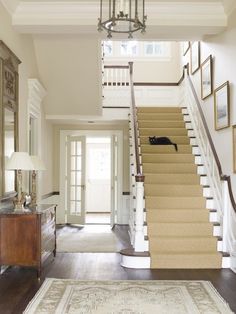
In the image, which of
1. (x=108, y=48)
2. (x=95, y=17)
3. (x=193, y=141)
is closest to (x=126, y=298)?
(x=95, y=17)

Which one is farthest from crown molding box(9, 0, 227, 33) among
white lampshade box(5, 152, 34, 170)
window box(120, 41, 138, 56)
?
window box(120, 41, 138, 56)

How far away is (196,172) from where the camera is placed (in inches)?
273

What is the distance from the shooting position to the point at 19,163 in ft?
15.0

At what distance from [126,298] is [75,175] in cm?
600

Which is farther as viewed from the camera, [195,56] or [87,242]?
[195,56]

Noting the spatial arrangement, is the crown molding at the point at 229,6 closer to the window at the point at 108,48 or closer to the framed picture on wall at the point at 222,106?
the framed picture on wall at the point at 222,106

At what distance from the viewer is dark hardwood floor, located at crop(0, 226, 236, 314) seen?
3.85 m

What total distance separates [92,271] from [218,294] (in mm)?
1613

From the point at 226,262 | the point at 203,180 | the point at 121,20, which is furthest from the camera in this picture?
the point at 203,180

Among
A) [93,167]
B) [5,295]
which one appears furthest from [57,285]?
[93,167]

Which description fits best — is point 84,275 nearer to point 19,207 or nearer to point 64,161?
point 19,207

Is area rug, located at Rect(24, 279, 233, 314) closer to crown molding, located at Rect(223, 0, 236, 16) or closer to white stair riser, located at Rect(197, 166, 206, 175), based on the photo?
white stair riser, located at Rect(197, 166, 206, 175)

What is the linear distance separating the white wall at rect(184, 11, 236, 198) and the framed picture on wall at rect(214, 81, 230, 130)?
0.08 meters

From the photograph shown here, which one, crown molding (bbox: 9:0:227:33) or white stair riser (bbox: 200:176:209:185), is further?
white stair riser (bbox: 200:176:209:185)
